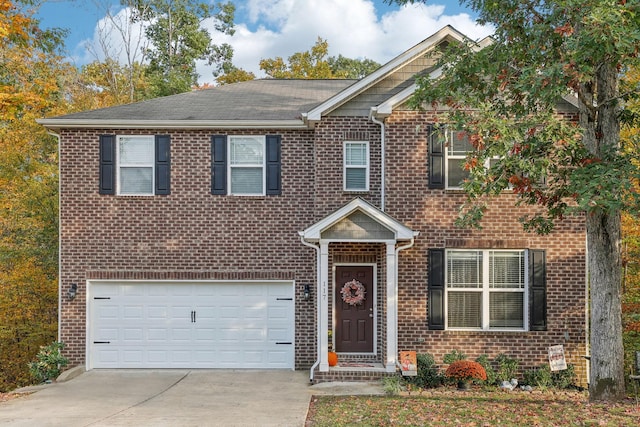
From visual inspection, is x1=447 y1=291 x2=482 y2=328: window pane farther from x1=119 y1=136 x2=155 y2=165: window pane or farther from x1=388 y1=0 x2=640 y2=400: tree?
x1=119 y1=136 x2=155 y2=165: window pane

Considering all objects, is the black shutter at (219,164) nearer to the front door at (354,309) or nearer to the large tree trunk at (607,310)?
the front door at (354,309)

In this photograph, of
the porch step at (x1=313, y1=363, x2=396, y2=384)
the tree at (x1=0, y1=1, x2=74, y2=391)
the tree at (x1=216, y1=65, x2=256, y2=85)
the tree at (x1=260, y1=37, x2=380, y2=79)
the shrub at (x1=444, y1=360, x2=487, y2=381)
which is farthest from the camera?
the tree at (x1=216, y1=65, x2=256, y2=85)

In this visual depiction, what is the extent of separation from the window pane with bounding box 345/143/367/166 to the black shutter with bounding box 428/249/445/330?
2.59 metres

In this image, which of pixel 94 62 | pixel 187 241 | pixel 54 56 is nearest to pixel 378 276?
pixel 187 241

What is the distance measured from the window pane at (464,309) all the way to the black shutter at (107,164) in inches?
325

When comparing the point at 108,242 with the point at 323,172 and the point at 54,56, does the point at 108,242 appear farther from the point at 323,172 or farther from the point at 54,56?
the point at 54,56

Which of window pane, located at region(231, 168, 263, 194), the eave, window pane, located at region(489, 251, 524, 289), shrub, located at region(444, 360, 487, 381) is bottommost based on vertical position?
shrub, located at region(444, 360, 487, 381)

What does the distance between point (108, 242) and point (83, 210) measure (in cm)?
97

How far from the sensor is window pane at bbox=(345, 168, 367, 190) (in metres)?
13.3

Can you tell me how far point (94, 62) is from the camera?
28219 millimetres

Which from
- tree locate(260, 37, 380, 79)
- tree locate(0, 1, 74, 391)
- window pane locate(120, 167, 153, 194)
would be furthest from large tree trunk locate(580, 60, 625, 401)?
tree locate(260, 37, 380, 79)

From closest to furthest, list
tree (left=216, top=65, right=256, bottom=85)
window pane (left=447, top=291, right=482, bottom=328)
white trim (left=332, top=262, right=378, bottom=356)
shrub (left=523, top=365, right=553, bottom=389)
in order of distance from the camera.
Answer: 1. shrub (left=523, top=365, right=553, bottom=389)
2. window pane (left=447, top=291, right=482, bottom=328)
3. white trim (left=332, top=262, right=378, bottom=356)
4. tree (left=216, top=65, right=256, bottom=85)

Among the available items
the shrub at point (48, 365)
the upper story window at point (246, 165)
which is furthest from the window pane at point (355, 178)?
the shrub at point (48, 365)

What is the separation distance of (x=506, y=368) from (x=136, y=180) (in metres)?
9.43
